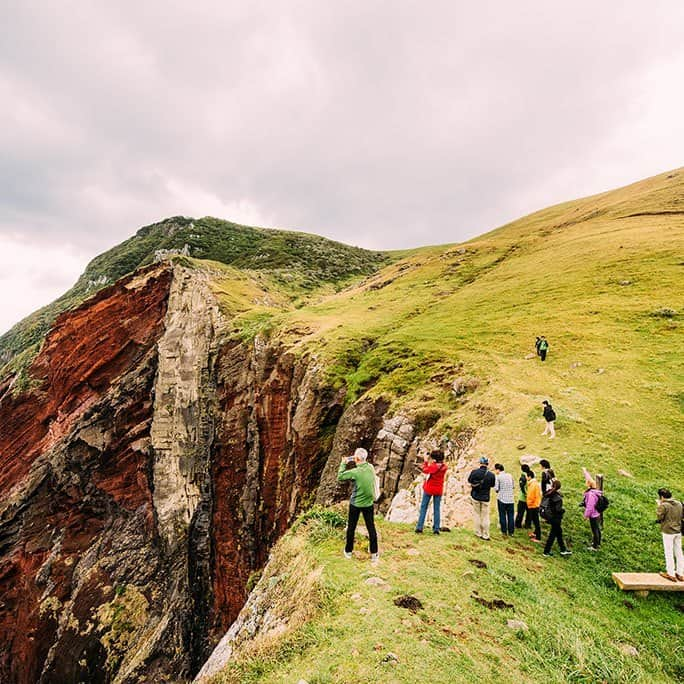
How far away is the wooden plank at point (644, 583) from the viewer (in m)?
9.84

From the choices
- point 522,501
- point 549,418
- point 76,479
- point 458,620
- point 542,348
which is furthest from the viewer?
point 76,479

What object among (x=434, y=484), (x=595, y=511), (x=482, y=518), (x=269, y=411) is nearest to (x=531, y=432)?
(x=595, y=511)

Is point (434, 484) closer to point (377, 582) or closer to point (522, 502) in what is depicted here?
point (522, 502)

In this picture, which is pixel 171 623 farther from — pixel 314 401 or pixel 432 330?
pixel 432 330

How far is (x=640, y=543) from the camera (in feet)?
38.2

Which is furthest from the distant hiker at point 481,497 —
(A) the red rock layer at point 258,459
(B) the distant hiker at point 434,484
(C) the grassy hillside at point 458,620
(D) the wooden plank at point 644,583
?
(A) the red rock layer at point 258,459

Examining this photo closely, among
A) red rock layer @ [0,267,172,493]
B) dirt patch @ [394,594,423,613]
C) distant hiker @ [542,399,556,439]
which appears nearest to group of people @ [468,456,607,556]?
distant hiker @ [542,399,556,439]

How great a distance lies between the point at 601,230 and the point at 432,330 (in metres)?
31.3

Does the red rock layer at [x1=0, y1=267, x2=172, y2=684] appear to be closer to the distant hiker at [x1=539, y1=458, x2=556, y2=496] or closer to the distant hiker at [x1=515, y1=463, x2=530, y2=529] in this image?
the distant hiker at [x1=515, y1=463, x2=530, y2=529]

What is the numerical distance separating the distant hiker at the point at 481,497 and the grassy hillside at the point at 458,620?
23.0 inches

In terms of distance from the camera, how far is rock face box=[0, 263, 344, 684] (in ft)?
115

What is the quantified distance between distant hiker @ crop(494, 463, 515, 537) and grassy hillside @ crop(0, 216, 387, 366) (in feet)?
217

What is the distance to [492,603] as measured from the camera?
8766 millimetres

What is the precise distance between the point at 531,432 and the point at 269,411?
24.6 metres
